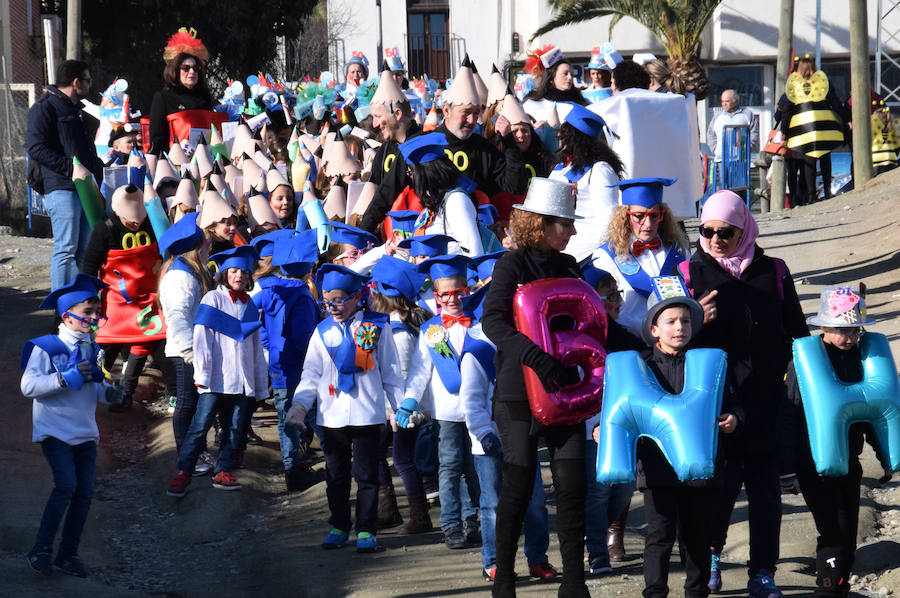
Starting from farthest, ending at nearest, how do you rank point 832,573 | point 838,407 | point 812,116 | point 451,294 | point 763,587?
point 812,116, point 451,294, point 832,573, point 763,587, point 838,407

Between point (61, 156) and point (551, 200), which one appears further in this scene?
point (61, 156)

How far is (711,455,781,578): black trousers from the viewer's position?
586cm

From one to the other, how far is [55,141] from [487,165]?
355 cm

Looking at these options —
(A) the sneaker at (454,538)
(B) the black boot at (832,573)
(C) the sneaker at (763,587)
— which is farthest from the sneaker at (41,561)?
(B) the black boot at (832,573)

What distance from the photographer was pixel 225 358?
7.92 metres

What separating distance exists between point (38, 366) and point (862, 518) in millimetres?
4381

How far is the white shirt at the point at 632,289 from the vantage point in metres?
6.33

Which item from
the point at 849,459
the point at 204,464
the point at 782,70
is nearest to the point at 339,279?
the point at 204,464

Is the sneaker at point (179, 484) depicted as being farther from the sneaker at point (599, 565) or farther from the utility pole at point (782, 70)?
the utility pole at point (782, 70)

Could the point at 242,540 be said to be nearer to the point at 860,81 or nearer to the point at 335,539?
the point at 335,539

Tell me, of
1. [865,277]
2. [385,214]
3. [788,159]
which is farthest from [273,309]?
[788,159]

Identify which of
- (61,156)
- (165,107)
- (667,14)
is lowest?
(61,156)

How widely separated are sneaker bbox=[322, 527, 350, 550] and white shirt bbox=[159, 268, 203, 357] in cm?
170

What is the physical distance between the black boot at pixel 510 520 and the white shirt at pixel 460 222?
212 centimetres
